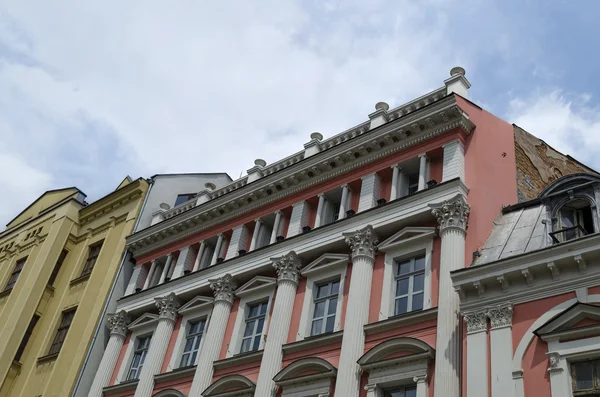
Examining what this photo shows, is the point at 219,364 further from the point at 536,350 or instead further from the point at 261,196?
the point at 536,350

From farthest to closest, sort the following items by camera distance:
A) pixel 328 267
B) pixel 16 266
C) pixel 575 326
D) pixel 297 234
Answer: pixel 16 266, pixel 297 234, pixel 328 267, pixel 575 326

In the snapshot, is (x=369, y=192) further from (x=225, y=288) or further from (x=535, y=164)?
(x=535, y=164)

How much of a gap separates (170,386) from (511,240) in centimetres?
1327

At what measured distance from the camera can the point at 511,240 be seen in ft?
59.3

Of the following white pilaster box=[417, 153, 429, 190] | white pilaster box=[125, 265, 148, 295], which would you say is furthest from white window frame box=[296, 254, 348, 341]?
white pilaster box=[125, 265, 148, 295]

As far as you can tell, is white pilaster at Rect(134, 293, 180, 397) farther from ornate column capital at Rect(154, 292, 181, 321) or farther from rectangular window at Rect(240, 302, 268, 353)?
rectangular window at Rect(240, 302, 268, 353)

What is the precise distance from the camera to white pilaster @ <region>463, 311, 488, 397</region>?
15.3 meters

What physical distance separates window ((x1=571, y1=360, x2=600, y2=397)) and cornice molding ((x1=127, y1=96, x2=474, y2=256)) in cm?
932

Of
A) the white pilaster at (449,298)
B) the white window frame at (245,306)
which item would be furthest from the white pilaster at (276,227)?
the white pilaster at (449,298)

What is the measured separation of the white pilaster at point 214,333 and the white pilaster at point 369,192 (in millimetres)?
5996

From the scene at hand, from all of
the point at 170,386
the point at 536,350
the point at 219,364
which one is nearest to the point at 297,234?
the point at 219,364

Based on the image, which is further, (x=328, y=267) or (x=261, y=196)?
(x=261, y=196)

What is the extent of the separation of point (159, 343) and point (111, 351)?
3019mm

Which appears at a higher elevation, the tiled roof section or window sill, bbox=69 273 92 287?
window sill, bbox=69 273 92 287
